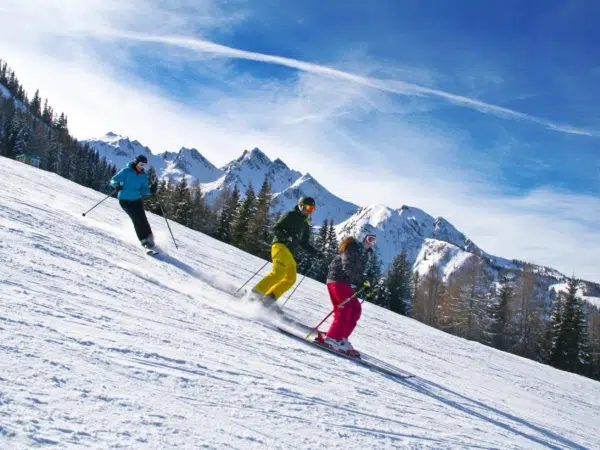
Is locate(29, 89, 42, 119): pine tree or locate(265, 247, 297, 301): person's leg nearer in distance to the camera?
locate(265, 247, 297, 301): person's leg

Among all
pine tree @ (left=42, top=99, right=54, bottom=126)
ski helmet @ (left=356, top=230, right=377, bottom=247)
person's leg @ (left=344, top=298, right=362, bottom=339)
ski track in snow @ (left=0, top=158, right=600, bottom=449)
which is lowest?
ski track in snow @ (left=0, top=158, right=600, bottom=449)

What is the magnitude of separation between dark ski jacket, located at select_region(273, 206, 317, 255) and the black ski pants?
3337 millimetres

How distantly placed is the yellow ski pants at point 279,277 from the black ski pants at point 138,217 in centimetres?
342

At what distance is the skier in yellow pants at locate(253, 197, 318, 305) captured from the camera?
6.73m

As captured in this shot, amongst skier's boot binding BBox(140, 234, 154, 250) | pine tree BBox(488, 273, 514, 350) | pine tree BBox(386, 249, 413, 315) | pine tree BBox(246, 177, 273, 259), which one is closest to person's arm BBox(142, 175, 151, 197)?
skier's boot binding BBox(140, 234, 154, 250)

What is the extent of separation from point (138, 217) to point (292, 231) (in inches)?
149

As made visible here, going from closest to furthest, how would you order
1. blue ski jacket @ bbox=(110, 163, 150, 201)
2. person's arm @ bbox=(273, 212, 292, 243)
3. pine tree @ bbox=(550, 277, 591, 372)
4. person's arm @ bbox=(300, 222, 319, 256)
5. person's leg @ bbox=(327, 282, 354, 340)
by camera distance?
person's leg @ bbox=(327, 282, 354, 340) → person's arm @ bbox=(273, 212, 292, 243) → person's arm @ bbox=(300, 222, 319, 256) → blue ski jacket @ bbox=(110, 163, 150, 201) → pine tree @ bbox=(550, 277, 591, 372)

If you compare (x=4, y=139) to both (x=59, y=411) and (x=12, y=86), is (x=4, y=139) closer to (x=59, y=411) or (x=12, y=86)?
(x=12, y=86)

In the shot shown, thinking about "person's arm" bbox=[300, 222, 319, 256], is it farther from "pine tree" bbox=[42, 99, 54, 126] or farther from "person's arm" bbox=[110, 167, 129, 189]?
"pine tree" bbox=[42, 99, 54, 126]

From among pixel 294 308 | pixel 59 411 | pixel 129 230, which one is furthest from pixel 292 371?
pixel 129 230

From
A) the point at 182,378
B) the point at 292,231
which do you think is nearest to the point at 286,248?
the point at 292,231

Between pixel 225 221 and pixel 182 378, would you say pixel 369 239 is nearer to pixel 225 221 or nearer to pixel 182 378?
pixel 182 378

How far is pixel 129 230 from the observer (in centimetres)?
1029

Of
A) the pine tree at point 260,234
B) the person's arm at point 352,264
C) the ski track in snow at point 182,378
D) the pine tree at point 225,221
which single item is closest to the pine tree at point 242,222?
the pine tree at point 260,234
